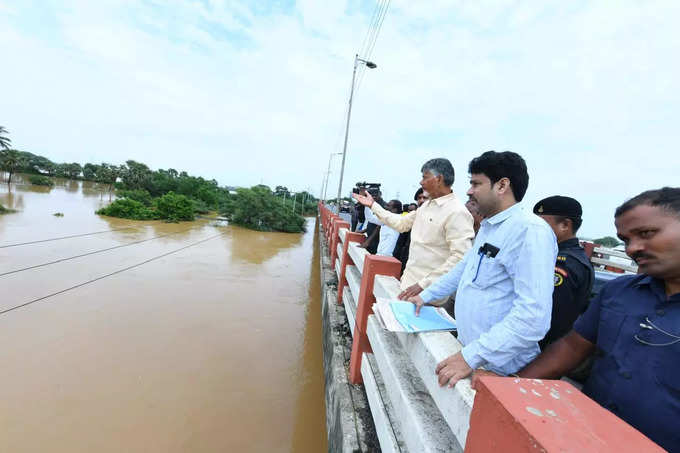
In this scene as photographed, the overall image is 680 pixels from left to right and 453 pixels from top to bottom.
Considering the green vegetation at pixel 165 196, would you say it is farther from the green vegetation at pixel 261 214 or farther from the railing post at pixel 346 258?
the railing post at pixel 346 258

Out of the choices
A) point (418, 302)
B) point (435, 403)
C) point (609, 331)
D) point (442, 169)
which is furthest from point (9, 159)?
point (609, 331)

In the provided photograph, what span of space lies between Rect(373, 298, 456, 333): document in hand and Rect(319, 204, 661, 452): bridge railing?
0.06 metres

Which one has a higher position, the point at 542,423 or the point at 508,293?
the point at 508,293

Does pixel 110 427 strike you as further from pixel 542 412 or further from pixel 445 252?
pixel 542 412

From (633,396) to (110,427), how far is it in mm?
3733

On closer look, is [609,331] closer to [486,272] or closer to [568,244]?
[486,272]

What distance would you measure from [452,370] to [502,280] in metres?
0.48

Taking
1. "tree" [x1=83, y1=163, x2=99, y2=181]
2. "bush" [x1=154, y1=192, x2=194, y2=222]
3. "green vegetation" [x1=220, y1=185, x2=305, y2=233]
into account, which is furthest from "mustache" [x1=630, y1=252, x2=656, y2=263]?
"tree" [x1=83, y1=163, x2=99, y2=181]

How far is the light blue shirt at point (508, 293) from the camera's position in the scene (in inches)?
44.8

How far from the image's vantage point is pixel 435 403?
1.37 m

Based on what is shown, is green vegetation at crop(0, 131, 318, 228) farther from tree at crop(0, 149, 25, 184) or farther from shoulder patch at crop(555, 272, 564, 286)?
shoulder patch at crop(555, 272, 564, 286)

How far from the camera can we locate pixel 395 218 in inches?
118

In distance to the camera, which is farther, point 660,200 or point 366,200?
point 366,200

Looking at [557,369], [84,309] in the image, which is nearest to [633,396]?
[557,369]
